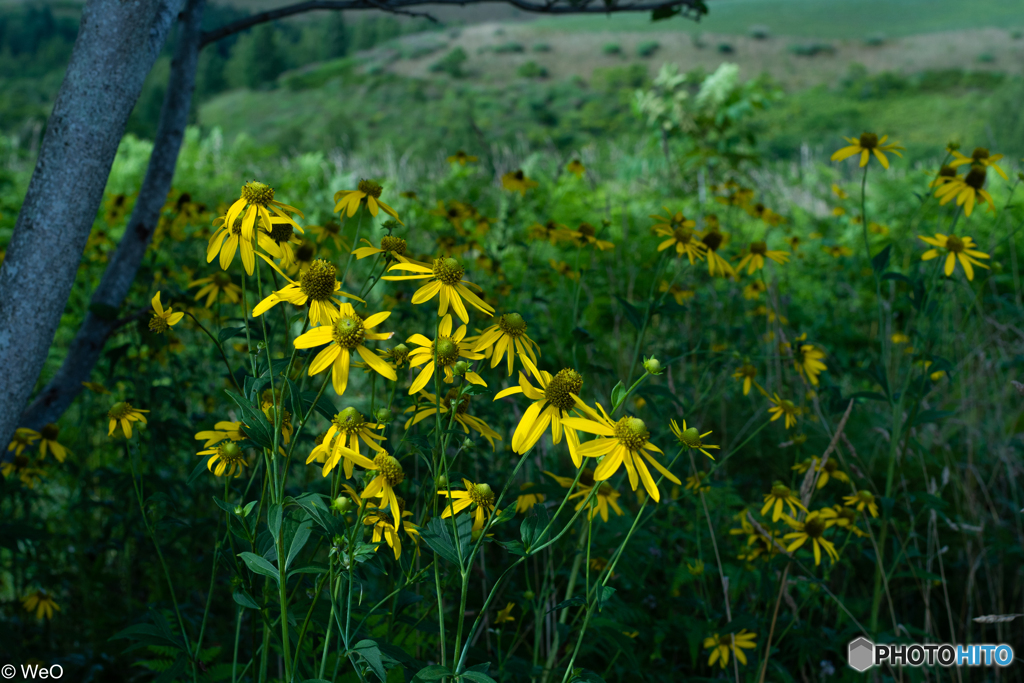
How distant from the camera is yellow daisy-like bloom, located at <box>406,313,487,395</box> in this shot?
850 millimetres

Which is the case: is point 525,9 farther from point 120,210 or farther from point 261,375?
point 120,210

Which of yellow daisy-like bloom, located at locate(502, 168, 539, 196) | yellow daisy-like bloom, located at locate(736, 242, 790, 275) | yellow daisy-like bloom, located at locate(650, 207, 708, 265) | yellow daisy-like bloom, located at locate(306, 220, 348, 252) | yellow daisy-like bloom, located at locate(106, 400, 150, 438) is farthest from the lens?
yellow daisy-like bloom, located at locate(502, 168, 539, 196)

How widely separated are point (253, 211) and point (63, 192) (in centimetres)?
50

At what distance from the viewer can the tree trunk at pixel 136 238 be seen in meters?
1.79

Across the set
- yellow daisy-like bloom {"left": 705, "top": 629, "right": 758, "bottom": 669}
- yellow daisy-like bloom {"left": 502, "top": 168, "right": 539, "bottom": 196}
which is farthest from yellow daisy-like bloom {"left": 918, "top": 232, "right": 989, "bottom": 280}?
yellow daisy-like bloom {"left": 502, "top": 168, "right": 539, "bottom": 196}

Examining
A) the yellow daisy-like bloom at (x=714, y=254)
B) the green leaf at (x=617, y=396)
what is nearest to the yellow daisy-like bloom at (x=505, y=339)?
the green leaf at (x=617, y=396)

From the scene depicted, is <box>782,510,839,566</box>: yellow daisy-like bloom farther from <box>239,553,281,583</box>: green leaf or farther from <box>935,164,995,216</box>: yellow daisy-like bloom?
<box>239,553,281,583</box>: green leaf

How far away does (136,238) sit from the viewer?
Result: 1870 millimetres

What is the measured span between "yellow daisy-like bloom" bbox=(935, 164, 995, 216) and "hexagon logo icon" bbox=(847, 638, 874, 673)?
4.05 ft

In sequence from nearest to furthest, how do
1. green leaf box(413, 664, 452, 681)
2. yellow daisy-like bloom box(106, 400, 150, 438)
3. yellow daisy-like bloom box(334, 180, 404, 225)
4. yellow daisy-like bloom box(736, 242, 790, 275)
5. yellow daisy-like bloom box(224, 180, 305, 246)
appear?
green leaf box(413, 664, 452, 681), yellow daisy-like bloom box(224, 180, 305, 246), yellow daisy-like bloom box(106, 400, 150, 438), yellow daisy-like bloom box(334, 180, 404, 225), yellow daisy-like bloom box(736, 242, 790, 275)

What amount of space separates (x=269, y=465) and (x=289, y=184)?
223 inches

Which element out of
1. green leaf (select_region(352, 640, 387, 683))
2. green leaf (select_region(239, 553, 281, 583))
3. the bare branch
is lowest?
green leaf (select_region(352, 640, 387, 683))

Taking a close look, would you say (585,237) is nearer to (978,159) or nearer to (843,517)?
(843,517)

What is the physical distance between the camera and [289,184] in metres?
6.04
